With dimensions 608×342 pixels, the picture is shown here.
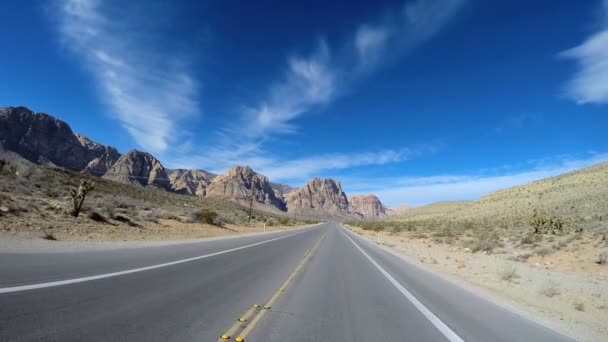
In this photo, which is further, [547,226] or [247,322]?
[547,226]

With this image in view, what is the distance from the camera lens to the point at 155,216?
116ft

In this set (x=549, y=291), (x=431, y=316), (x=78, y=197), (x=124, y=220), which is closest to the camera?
(x=431, y=316)

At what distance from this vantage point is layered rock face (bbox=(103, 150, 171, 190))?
171250 millimetres

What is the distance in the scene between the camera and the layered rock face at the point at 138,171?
171250 millimetres

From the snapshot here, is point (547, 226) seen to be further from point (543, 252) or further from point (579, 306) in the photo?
point (579, 306)

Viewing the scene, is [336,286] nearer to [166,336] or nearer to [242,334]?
[242,334]

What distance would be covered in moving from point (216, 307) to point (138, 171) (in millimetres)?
198891

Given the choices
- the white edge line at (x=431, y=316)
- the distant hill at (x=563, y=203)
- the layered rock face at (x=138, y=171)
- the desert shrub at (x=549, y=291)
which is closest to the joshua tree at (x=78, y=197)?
the white edge line at (x=431, y=316)

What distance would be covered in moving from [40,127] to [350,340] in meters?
191

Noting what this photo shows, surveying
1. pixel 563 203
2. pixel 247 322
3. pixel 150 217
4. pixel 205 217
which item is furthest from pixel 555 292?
pixel 563 203

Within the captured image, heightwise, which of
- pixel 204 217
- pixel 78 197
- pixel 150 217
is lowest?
pixel 150 217

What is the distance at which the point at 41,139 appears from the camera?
156 metres

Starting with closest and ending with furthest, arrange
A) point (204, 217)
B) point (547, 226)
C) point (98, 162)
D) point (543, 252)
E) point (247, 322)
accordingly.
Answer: point (247, 322), point (543, 252), point (547, 226), point (204, 217), point (98, 162)

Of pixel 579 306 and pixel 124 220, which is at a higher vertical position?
pixel 124 220
